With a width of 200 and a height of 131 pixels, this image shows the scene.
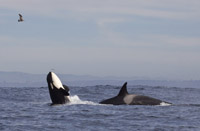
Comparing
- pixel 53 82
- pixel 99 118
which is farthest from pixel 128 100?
pixel 99 118

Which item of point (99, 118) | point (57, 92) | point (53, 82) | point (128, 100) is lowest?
point (99, 118)

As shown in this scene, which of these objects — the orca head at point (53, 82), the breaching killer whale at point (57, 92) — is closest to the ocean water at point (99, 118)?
the breaching killer whale at point (57, 92)

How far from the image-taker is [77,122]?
2277cm

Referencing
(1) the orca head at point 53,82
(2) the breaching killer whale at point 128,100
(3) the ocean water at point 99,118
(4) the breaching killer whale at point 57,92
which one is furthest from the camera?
(1) the orca head at point 53,82

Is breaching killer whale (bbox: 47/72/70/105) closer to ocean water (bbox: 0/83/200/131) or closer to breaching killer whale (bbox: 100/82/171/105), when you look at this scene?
ocean water (bbox: 0/83/200/131)

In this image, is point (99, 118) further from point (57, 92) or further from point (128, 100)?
point (57, 92)

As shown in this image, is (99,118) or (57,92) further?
(57,92)

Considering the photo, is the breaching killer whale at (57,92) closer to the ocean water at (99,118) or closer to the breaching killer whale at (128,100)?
the ocean water at (99,118)

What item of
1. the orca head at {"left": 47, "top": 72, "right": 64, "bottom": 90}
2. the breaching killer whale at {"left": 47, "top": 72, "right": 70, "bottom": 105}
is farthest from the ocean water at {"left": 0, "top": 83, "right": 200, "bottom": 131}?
the orca head at {"left": 47, "top": 72, "right": 64, "bottom": 90}

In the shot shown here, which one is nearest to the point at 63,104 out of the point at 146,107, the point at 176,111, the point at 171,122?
the point at 146,107

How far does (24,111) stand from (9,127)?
576 centimetres

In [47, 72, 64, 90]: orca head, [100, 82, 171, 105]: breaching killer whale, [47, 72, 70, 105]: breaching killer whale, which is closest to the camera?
[100, 82, 171, 105]: breaching killer whale

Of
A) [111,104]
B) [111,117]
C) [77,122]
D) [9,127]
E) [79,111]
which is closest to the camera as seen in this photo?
[9,127]

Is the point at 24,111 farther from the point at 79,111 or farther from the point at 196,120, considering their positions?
the point at 196,120
